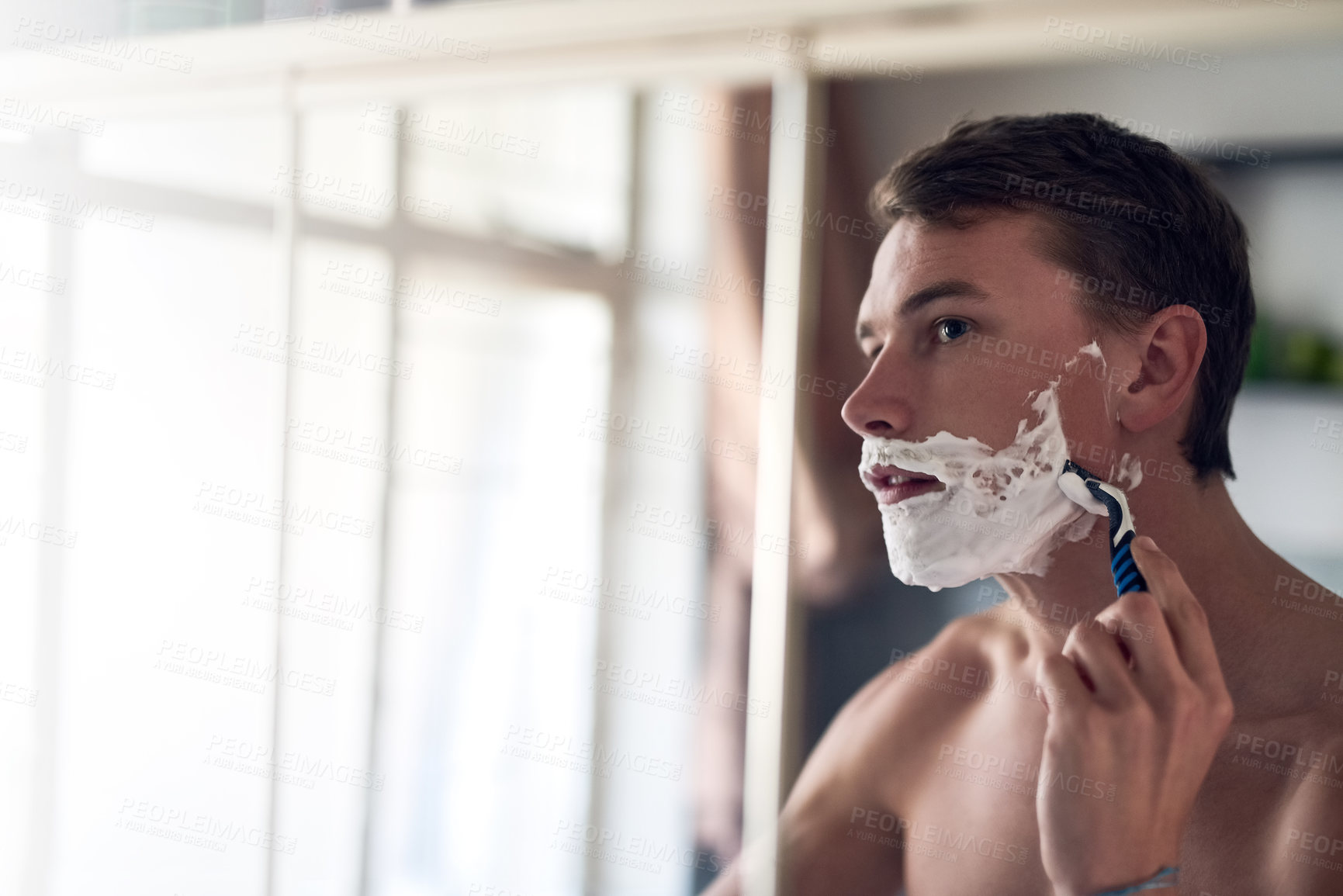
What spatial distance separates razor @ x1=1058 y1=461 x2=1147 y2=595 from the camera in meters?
0.74

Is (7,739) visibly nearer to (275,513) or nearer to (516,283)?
(275,513)

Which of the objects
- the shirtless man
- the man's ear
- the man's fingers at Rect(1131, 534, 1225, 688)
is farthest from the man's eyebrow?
the man's fingers at Rect(1131, 534, 1225, 688)

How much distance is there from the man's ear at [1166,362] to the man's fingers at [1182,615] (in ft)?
0.33

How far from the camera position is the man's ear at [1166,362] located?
29.0 inches

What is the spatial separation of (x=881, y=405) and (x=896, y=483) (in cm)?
7

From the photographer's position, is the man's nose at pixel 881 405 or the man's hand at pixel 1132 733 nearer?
the man's hand at pixel 1132 733

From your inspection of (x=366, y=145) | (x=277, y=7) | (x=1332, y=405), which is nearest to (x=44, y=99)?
(x=277, y=7)

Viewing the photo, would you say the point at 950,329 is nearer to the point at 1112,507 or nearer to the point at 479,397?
the point at 1112,507

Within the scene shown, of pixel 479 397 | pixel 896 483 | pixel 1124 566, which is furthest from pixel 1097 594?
pixel 479 397

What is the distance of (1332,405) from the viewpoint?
72 centimetres

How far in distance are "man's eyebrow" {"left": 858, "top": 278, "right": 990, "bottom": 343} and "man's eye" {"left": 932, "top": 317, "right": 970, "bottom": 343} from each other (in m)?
0.02

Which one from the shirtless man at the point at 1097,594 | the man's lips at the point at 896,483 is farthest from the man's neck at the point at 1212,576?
the man's lips at the point at 896,483

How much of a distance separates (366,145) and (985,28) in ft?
2.17

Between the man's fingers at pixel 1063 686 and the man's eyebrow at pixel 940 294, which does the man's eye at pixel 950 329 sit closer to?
the man's eyebrow at pixel 940 294
